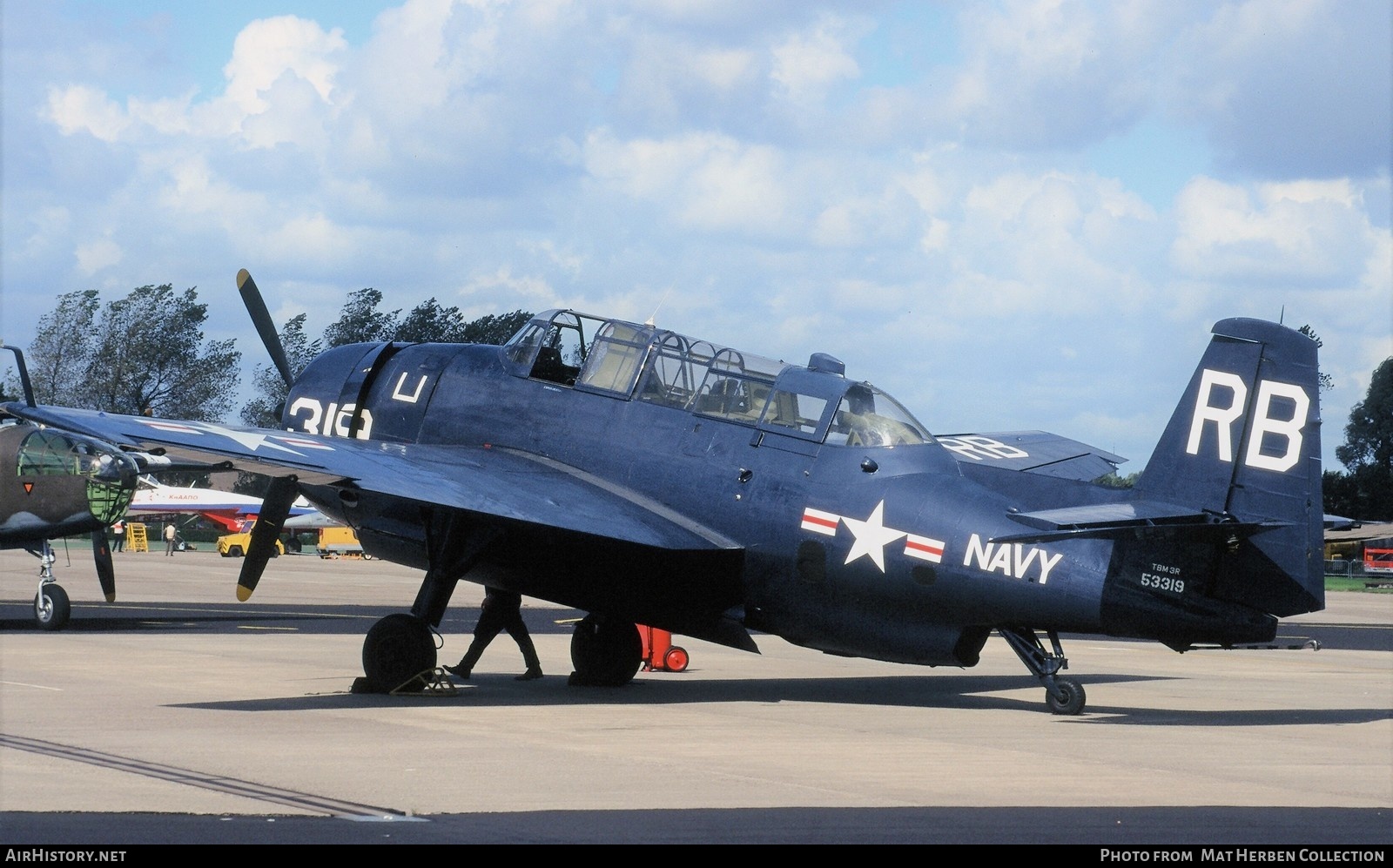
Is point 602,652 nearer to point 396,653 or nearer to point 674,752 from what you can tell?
point 396,653

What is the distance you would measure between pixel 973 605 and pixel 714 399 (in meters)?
3.44

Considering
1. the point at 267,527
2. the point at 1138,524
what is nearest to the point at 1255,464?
the point at 1138,524

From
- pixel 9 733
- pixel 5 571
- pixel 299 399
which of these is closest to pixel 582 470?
pixel 299 399

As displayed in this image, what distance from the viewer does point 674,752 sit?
11750mm

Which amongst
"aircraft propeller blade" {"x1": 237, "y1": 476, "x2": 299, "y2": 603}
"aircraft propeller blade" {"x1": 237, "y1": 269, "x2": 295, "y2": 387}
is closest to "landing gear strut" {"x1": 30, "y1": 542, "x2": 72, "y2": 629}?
"aircraft propeller blade" {"x1": 237, "y1": 269, "x2": 295, "y2": 387}

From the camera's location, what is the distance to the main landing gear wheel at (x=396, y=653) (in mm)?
15219

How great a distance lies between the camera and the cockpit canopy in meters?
15.1

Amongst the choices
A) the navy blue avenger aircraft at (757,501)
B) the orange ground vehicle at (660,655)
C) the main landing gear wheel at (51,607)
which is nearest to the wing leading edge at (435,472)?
the navy blue avenger aircraft at (757,501)

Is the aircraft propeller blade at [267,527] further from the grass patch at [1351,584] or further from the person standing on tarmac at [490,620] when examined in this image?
the grass patch at [1351,584]

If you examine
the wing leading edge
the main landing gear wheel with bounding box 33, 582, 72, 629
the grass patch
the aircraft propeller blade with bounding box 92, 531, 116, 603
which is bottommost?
the main landing gear wheel with bounding box 33, 582, 72, 629

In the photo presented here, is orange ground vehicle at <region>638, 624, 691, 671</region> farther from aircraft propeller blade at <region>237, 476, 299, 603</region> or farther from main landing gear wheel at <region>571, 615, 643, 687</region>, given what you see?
aircraft propeller blade at <region>237, 476, 299, 603</region>

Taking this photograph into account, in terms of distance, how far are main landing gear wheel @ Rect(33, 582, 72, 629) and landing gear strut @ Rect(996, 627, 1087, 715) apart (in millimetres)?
14810

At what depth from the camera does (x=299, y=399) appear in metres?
18.2
